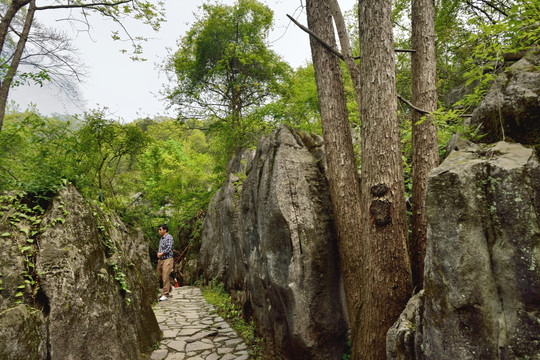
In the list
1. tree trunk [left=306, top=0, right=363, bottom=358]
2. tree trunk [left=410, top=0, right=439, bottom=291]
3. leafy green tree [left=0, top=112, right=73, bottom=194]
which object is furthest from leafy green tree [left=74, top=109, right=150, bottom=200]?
tree trunk [left=410, top=0, right=439, bottom=291]

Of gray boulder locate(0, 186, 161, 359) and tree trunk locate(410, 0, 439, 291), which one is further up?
A: tree trunk locate(410, 0, 439, 291)

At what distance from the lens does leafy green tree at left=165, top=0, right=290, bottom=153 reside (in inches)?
600

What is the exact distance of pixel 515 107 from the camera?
229 cm

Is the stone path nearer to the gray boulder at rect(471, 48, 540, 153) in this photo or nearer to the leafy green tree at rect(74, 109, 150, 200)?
the leafy green tree at rect(74, 109, 150, 200)

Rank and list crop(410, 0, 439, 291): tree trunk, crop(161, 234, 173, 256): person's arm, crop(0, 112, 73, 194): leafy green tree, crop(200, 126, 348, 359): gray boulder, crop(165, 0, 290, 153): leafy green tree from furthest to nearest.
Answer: crop(165, 0, 290, 153): leafy green tree, crop(161, 234, 173, 256): person's arm, crop(200, 126, 348, 359): gray boulder, crop(0, 112, 73, 194): leafy green tree, crop(410, 0, 439, 291): tree trunk

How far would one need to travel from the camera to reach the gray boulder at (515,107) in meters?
2.21

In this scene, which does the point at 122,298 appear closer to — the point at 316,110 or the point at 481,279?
the point at 481,279

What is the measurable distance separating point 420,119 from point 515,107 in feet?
5.01

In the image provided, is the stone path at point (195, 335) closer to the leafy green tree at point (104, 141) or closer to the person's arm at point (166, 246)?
the person's arm at point (166, 246)

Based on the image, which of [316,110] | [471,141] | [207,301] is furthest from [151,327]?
[316,110]

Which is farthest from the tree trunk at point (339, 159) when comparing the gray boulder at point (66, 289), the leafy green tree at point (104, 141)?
the leafy green tree at point (104, 141)

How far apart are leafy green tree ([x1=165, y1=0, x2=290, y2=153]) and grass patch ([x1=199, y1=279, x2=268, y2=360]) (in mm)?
8746

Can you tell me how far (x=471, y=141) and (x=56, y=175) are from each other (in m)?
5.03

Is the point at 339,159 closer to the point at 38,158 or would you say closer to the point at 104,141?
the point at 38,158
